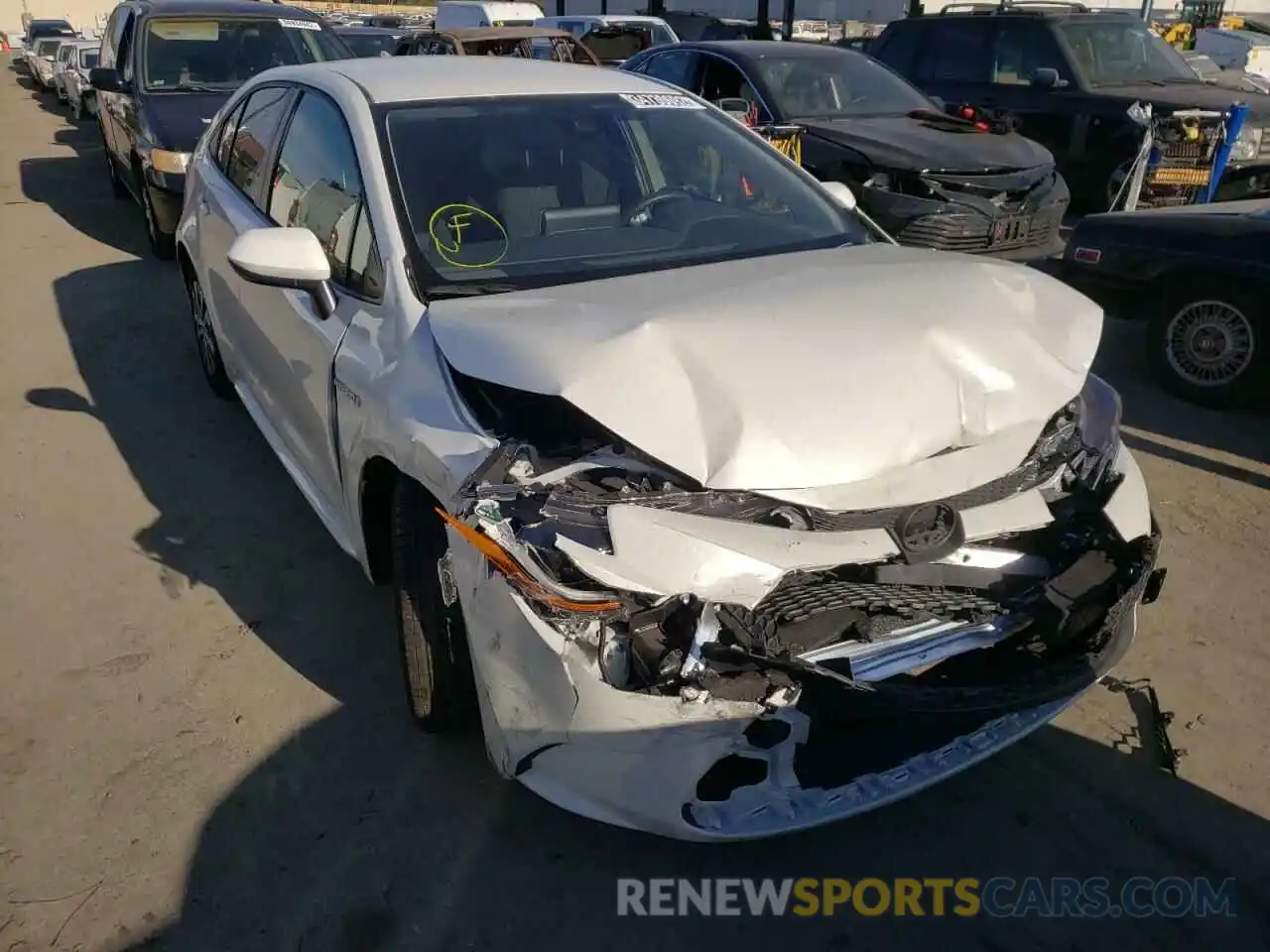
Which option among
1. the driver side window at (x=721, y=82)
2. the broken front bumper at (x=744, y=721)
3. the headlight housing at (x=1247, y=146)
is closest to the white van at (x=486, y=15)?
the driver side window at (x=721, y=82)

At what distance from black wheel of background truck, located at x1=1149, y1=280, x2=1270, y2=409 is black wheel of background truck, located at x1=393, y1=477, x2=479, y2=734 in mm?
4437

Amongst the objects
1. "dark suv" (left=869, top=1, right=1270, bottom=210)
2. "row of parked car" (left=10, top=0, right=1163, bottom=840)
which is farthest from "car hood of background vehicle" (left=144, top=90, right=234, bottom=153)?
"dark suv" (left=869, top=1, right=1270, bottom=210)

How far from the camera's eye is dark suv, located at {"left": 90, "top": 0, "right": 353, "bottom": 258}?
8266mm

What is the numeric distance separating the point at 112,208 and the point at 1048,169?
9390 millimetres

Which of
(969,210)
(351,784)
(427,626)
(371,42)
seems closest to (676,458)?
(427,626)

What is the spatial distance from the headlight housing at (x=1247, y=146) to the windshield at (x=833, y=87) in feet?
9.75

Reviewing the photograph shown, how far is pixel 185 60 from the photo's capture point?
8.70 metres

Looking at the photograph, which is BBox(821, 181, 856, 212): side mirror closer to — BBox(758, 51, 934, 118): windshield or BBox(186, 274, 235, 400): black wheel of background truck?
BBox(186, 274, 235, 400): black wheel of background truck

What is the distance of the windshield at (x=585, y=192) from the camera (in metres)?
3.16

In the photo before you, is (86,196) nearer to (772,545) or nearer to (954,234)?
(954,234)

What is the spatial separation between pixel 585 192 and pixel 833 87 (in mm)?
5701

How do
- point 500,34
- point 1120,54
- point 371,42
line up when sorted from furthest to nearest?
point 371,42
point 500,34
point 1120,54

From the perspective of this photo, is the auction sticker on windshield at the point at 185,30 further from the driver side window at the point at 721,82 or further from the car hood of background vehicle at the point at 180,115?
the driver side window at the point at 721,82

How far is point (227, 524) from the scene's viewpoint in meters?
4.26
